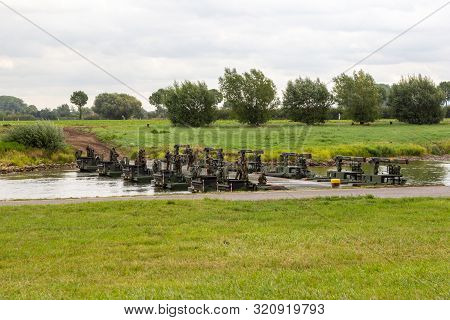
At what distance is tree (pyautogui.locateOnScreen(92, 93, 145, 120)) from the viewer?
165 metres

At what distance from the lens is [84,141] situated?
7281 cm

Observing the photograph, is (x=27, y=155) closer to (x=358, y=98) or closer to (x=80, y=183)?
(x=80, y=183)

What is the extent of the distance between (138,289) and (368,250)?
552 centimetres

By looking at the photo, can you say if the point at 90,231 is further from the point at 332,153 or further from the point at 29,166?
the point at 332,153

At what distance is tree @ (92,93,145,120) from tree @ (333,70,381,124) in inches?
2599

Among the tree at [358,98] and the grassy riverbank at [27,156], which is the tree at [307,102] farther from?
the grassy riverbank at [27,156]

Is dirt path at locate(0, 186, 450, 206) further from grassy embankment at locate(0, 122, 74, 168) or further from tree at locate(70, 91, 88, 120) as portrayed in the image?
tree at locate(70, 91, 88, 120)

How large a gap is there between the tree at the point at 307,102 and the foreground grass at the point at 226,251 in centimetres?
8428

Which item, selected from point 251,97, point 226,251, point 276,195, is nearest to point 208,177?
point 276,195

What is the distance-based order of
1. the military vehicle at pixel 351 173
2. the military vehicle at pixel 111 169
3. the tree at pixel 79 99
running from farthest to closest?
the tree at pixel 79 99 → the military vehicle at pixel 111 169 → the military vehicle at pixel 351 173

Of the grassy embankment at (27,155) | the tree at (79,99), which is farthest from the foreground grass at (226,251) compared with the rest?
the tree at (79,99)

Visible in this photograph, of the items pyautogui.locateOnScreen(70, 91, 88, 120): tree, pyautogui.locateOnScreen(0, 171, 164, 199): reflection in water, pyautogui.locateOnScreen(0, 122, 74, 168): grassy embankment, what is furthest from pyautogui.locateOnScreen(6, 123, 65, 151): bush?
pyautogui.locateOnScreen(70, 91, 88, 120): tree

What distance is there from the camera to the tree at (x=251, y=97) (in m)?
102

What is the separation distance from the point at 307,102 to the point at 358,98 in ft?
31.3
